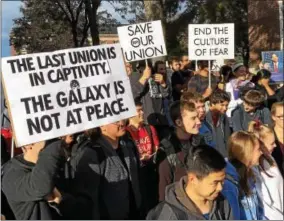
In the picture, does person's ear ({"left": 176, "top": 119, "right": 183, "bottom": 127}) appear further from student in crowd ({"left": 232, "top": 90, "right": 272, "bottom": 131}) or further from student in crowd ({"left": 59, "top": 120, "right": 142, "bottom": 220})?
student in crowd ({"left": 232, "top": 90, "right": 272, "bottom": 131})

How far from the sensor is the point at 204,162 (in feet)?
8.93

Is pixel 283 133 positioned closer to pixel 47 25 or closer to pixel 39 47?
pixel 39 47

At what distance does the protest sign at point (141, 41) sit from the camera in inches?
254

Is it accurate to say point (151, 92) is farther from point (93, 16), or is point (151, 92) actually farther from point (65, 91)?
point (93, 16)

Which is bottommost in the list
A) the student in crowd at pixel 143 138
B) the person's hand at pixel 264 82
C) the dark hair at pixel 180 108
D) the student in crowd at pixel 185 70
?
the person's hand at pixel 264 82

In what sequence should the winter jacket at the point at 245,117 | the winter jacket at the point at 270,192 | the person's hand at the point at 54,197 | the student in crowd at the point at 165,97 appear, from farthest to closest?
the student in crowd at the point at 165,97 → the winter jacket at the point at 245,117 → the winter jacket at the point at 270,192 → the person's hand at the point at 54,197

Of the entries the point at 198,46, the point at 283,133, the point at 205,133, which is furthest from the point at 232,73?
the point at 283,133

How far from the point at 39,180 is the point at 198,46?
533 cm

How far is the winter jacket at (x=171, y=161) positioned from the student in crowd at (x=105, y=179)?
0.16m

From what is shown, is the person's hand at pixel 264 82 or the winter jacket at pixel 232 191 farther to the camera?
the person's hand at pixel 264 82

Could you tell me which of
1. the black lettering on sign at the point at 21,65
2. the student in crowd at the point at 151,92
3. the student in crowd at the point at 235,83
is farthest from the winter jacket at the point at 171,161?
the student in crowd at the point at 235,83

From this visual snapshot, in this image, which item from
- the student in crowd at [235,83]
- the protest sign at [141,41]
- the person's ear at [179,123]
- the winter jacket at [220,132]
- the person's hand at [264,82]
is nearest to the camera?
the person's ear at [179,123]

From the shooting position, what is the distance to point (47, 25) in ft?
61.0

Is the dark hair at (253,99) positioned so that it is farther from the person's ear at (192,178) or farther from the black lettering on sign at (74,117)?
the person's ear at (192,178)
